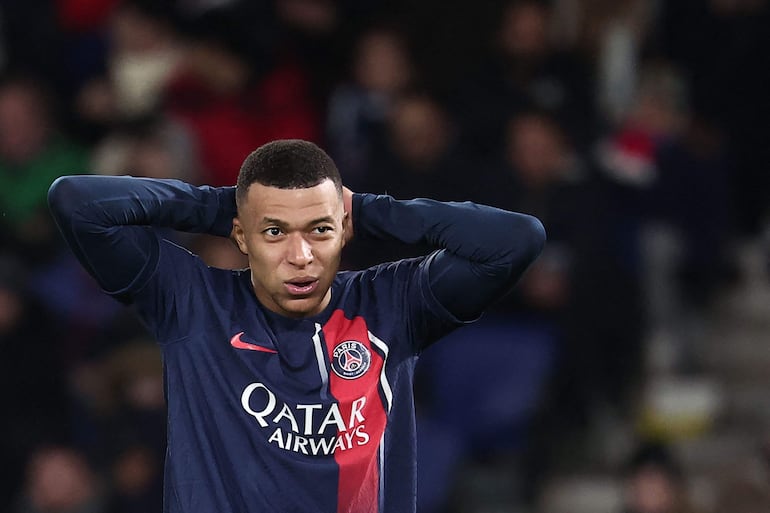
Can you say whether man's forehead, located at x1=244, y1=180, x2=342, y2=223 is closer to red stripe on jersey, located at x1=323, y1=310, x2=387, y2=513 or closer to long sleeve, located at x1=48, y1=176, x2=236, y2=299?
long sleeve, located at x1=48, y1=176, x2=236, y2=299

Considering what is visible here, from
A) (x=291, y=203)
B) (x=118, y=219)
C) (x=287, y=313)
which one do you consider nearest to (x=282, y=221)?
(x=291, y=203)

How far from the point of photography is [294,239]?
12.1 ft

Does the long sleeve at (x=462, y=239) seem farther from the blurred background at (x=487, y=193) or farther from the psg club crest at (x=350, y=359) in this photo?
the blurred background at (x=487, y=193)

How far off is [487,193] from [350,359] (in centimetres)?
360

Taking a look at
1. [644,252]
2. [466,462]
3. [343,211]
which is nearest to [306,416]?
[343,211]

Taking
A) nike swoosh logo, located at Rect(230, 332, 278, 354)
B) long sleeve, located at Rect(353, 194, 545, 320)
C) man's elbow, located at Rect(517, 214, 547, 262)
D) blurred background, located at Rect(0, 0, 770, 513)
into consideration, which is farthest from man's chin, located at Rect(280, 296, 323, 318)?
blurred background, located at Rect(0, 0, 770, 513)

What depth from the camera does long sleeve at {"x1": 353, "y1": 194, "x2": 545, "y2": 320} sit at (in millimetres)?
3789

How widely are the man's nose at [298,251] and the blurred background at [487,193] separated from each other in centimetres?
340

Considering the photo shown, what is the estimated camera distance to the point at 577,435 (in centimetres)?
746

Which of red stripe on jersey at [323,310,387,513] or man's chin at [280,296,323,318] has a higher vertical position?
man's chin at [280,296,323,318]

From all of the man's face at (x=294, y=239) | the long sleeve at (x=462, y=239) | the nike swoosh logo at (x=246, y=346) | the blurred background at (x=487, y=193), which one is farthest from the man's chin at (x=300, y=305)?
the blurred background at (x=487, y=193)

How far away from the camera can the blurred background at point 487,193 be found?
7.14 meters

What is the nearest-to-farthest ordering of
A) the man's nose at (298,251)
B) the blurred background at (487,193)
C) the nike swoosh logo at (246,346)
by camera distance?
the man's nose at (298,251) → the nike swoosh logo at (246,346) → the blurred background at (487,193)

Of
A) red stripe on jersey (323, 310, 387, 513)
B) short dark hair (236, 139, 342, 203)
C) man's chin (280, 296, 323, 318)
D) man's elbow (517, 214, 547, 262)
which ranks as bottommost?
red stripe on jersey (323, 310, 387, 513)
